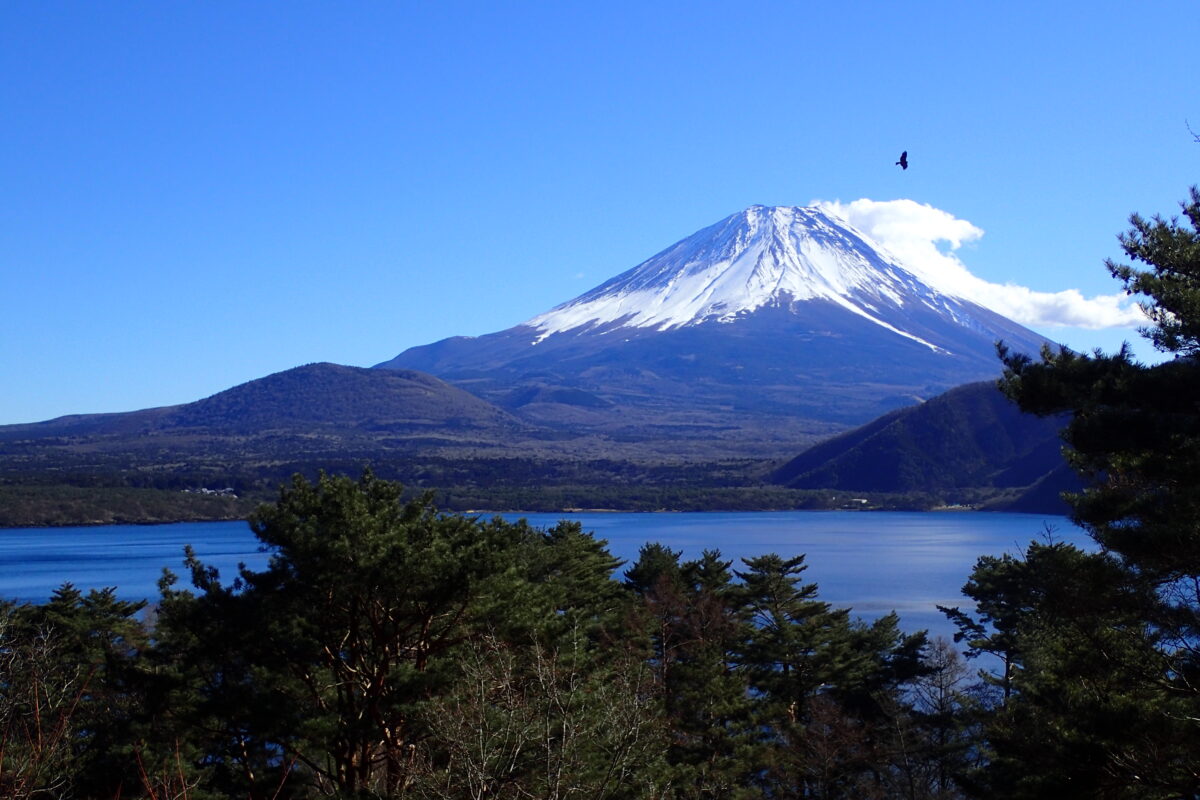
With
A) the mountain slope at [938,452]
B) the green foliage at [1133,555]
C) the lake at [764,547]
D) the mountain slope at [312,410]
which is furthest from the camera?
the mountain slope at [312,410]

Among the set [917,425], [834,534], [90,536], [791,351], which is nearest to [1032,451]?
[917,425]

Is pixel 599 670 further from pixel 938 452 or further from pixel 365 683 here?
pixel 938 452

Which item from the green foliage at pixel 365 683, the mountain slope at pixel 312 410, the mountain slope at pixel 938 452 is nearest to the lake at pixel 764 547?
the mountain slope at pixel 938 452

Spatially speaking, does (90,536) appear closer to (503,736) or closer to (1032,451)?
(503,736)

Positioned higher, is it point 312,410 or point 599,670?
point 312,410

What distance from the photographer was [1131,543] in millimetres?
6723

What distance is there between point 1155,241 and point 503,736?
503 cm

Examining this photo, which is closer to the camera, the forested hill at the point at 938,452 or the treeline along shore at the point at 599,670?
the treeline along shore at the point at 599,670

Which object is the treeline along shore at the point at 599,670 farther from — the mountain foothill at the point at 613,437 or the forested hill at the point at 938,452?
the forested hill at the point at 938,452

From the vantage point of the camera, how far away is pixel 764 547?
5669 centimetres

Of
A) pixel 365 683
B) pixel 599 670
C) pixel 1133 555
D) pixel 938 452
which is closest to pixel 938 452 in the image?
pixel 938 452

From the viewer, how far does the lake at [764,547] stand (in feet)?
128

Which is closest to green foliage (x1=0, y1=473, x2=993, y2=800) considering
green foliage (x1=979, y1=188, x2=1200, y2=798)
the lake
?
green foliage (x1=979, y1=188, x2=1200, y2=798)

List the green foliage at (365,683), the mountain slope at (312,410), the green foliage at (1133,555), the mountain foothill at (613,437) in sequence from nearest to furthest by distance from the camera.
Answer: the green foliage at (1133,555) → the green foliage at (365,683) → the mountain foothill at (613,437) → the mountain slope at (312,410)
